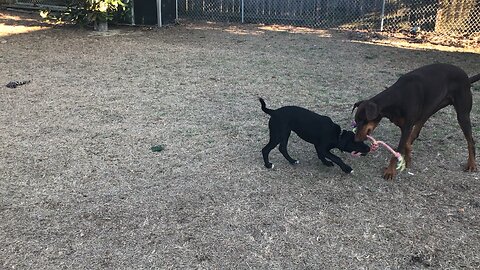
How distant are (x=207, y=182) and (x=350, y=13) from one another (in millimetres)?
8830

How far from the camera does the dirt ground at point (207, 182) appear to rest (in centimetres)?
295

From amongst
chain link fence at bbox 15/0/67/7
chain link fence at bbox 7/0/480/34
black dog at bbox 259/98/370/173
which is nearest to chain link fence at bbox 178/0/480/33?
chain link fence at bbox 7/0/480/34

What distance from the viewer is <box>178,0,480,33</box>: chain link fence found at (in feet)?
33.8

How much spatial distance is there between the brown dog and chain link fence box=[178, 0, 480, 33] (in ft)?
23.7

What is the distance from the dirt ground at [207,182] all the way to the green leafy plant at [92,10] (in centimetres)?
Answer: 299

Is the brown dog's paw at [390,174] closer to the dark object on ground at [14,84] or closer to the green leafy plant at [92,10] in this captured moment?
the dark object on ground at [14,84]

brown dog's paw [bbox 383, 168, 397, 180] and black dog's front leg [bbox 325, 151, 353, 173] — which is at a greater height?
black dog's front leg [bbox 325, 151, 353, 173]

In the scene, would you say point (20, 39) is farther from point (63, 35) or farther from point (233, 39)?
point (233, 39)

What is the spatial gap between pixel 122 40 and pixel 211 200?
7001 mm

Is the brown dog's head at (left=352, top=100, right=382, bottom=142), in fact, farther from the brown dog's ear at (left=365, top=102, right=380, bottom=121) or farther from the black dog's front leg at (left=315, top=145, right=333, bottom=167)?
the black dog's front leg at (left=315, top=145, right=333, bottom=167)

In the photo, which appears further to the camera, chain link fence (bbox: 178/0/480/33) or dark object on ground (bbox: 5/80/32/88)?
chain link fence (bbox: 178/0/480/33)

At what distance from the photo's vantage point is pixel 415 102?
3.62m

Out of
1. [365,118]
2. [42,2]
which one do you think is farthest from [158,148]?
[42,2]

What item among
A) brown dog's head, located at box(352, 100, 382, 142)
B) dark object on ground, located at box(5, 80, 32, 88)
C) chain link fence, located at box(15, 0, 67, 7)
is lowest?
dark object on ground, located at box(5, 80, 32, 88)
